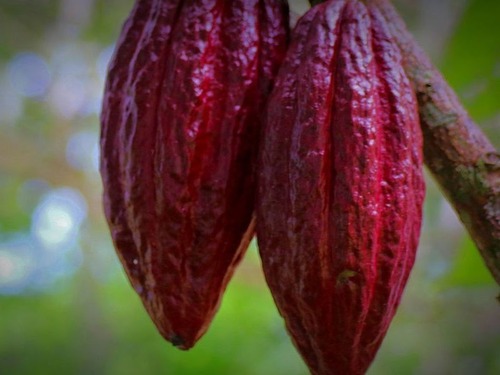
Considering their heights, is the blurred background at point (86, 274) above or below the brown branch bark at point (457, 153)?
above

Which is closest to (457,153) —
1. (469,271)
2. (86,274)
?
(469,271)

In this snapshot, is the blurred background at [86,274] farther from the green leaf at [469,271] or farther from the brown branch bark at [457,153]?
the brown branch bark at [457,153]


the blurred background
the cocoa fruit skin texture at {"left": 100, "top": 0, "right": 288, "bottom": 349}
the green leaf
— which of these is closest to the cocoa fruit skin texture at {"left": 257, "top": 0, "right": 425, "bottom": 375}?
the cocoa fruit skin texture at {"left": 100, "top": 0, "right": 288, "bottom": 349}

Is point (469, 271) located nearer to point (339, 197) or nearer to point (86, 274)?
point (339, 197)

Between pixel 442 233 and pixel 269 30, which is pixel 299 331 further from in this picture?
pixel 442 233

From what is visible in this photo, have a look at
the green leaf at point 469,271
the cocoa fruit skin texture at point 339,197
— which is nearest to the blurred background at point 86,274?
the green leaf at point 469,271

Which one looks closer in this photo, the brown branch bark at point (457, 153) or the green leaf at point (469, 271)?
the brown branch bark at point (457, 153)

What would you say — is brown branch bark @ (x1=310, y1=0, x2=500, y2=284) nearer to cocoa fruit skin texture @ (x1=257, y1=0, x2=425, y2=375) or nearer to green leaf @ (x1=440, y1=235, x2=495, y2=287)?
cocoa fruit skin texture @ (x1=257, y1=0, x2=425, y2=375)
